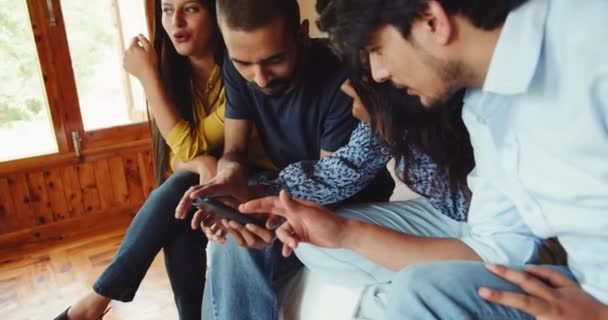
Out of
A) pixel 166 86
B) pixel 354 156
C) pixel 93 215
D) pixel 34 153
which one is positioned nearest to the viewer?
pixel 354 156

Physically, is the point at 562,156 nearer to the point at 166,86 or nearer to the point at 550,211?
the point at 550,211

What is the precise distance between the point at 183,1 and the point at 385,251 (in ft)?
2.54

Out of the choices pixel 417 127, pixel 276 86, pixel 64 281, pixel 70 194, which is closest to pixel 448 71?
pixel 417 127

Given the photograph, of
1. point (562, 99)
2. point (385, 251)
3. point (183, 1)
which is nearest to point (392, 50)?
point (562, 99)

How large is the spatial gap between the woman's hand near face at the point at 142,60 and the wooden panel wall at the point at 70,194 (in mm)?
943

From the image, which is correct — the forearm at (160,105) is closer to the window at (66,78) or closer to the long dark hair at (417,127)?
the long dark hair at (417,127)

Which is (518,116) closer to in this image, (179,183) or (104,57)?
(179,183)

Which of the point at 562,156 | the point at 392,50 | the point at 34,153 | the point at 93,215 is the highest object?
the point at 392,50

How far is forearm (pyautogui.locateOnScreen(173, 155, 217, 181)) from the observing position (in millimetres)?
1177

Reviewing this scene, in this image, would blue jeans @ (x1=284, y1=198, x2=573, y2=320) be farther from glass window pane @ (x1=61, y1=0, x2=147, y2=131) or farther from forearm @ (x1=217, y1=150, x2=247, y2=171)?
glass window pane @ (x1=61, y1=0, x2=147, y2=131)

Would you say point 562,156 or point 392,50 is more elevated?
point 392,50

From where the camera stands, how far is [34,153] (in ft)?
6.61

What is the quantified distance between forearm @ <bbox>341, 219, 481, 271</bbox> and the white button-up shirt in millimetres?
72

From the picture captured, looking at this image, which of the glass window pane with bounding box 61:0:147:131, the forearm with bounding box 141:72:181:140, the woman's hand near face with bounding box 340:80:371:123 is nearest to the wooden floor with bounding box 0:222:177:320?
the glass window pane with bounding box 61:0:147:131
